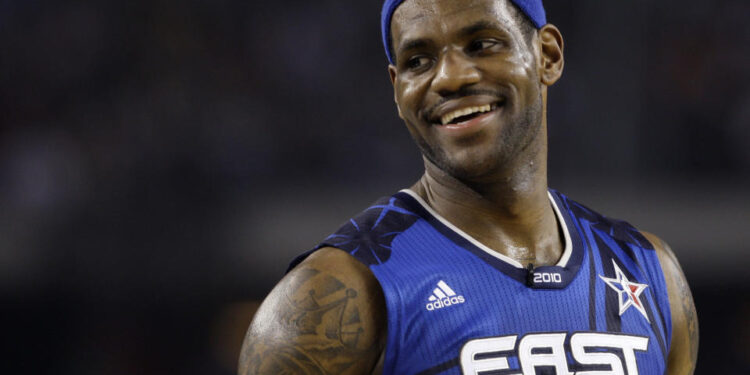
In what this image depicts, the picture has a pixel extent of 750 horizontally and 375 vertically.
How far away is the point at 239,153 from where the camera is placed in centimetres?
551

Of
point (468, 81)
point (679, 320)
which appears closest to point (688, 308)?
point (679, 320)

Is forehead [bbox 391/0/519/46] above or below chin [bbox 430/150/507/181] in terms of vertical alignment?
above

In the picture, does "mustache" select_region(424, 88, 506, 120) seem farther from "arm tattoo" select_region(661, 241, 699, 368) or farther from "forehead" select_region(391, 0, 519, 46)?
"arm tattoo" select_region(661, 241, 699, 368)

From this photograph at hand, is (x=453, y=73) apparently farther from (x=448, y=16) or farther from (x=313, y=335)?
(x=313, y=335)

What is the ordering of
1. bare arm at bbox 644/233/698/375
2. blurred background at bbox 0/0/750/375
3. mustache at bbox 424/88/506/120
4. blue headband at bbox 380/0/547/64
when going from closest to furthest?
mustache at bbox 424/88/506/120 < blue headband at bbox 380/0/547/64 < bare arm at bbox 644/233/698/375 < blurred background at bbox 0/0/750/375

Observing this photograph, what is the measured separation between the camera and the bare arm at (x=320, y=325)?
5.53 feet

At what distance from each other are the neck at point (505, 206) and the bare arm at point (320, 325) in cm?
35

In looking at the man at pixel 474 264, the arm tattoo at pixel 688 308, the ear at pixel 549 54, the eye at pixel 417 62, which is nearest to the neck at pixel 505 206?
the man at pixel 474 264

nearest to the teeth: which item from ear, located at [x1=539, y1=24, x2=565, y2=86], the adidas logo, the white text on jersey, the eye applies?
the eye

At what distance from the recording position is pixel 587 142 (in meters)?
5.59

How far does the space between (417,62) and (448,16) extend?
146 mm

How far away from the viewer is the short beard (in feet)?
6.38

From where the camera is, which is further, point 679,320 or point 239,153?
point 239,153

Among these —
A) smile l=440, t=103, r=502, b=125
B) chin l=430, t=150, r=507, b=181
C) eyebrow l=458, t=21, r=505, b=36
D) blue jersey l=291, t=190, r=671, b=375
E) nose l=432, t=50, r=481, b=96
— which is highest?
eyebrow l=458, t=21, r=505, b=36
